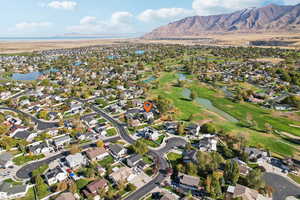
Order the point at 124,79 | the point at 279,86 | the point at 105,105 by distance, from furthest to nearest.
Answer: the point at 124,79
the point at 279,86
the point at 105,105

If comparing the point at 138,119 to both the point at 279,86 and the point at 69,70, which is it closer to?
the point at 279,86

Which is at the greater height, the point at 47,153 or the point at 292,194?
the point at 47,153

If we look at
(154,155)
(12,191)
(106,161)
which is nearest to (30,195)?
(12,191)

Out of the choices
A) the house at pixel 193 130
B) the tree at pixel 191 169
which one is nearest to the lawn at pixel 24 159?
the tree at pixel 191 169

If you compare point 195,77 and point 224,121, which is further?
point 195,77

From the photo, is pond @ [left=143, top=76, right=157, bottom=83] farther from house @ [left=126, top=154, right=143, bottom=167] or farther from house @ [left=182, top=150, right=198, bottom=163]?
house @ [left=126, top=154, right=143, bottom=167]

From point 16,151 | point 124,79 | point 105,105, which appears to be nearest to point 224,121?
point 105,105

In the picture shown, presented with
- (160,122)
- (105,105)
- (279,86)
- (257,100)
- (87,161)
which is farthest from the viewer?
(279,86)

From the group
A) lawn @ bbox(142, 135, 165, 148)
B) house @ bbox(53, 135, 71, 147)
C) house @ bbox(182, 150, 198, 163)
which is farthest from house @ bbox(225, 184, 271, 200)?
house @ bbox(53, 135, 71, 147)

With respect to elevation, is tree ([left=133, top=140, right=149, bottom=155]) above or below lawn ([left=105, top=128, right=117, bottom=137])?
above
